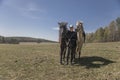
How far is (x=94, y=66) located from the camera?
1348 cm

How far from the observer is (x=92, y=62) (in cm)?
1448

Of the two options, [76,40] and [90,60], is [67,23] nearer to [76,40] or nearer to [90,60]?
[76,40]

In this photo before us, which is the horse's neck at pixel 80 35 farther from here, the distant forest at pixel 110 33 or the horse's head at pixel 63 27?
the distant forest at pixel 110 33

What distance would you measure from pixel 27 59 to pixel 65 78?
15.2 feet

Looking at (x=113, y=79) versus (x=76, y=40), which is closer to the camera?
(x=113, y=79)

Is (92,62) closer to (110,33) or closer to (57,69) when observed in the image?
(57,69)

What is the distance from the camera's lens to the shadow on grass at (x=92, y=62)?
13734 mm

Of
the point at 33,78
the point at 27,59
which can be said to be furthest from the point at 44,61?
the point at 33,78

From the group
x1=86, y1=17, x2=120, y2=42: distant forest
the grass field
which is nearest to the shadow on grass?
the grass field

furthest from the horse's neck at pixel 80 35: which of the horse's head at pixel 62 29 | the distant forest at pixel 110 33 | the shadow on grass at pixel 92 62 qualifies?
the distant forest at pixel 110 33

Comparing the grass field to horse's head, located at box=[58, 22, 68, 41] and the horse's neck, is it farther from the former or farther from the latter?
→ horse's head, located at box=[58, 22, 68, 41]

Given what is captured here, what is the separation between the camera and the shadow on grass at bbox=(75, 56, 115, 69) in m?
13.7

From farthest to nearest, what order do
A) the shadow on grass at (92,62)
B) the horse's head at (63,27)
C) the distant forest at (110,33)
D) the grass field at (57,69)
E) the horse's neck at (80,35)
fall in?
the distant forest at (110,33), the horse's neck at (80,35), the horse's head at (63,27), the shadow on grass at (92,62), the grass field at (57,69)

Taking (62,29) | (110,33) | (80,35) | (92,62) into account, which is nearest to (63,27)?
(62,29)
